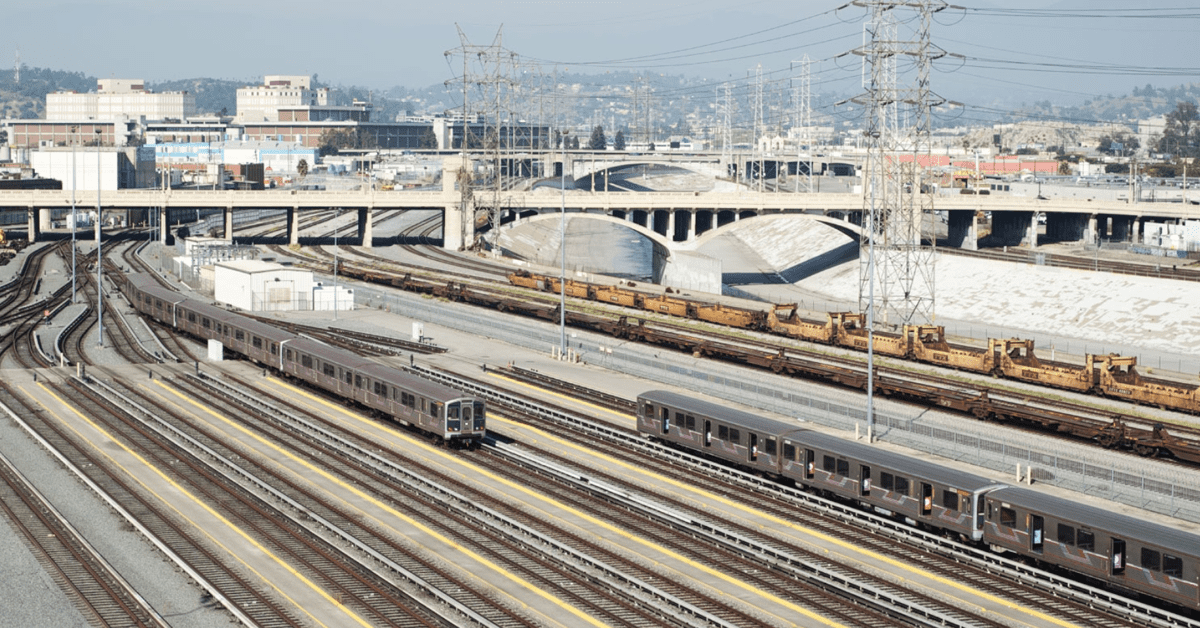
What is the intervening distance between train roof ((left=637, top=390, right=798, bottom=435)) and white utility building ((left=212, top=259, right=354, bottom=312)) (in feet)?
152

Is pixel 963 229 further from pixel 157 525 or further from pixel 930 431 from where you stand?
pixel 157 525

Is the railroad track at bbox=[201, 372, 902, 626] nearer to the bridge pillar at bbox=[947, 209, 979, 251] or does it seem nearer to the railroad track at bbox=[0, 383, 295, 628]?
the railroad track at bbox=[0, 383, 295, 628]

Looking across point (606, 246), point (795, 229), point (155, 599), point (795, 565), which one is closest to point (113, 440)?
point (155, 599)

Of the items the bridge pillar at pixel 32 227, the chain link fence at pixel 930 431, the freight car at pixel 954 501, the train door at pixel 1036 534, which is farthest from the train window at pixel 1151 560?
the bridge pillar at pixel 32 227

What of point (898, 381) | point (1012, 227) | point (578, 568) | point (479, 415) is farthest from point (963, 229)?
point (578, 568)

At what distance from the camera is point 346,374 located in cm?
5547

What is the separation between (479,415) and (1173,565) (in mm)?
24845

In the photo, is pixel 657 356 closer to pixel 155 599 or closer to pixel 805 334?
pixel 805 334

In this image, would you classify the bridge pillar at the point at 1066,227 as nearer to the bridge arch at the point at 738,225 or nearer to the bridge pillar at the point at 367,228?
the bridge arch at the point at 738,225

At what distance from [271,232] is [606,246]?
1720 inches

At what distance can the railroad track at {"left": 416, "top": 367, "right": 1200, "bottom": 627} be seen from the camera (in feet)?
102

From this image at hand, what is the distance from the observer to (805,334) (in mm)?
78562

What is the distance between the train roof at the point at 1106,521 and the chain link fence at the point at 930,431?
7680 millimetres

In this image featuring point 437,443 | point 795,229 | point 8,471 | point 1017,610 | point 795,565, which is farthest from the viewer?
point 795,229
